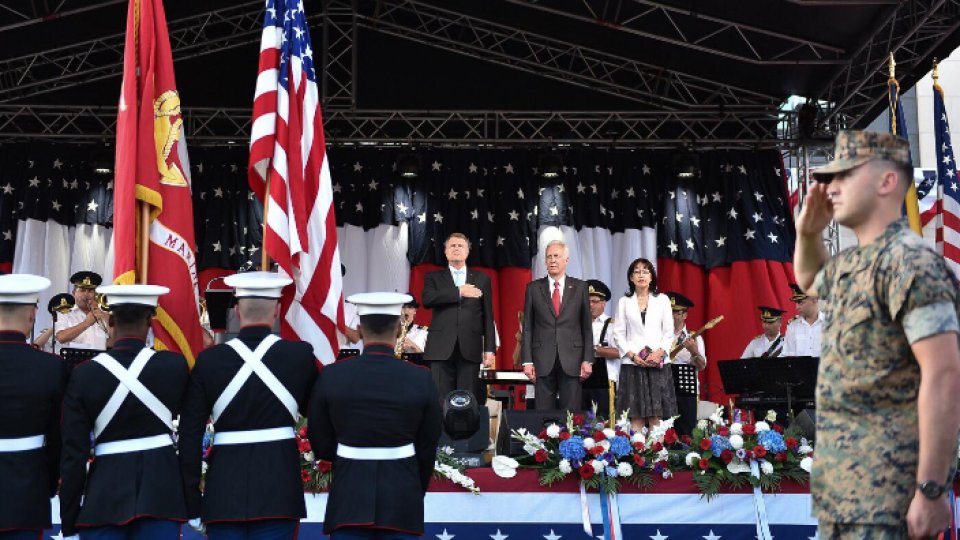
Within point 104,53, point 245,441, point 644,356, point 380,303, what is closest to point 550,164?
point 644,356

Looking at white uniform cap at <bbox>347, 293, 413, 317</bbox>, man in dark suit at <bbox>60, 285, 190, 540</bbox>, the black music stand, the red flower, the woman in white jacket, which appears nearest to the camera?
man in dark suit at <bbox>60, 285, 190, 540</bbox>

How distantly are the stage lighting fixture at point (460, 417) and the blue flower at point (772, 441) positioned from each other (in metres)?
1.81

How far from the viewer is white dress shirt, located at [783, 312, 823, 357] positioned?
11031mm

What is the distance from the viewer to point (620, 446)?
6664 millimetres

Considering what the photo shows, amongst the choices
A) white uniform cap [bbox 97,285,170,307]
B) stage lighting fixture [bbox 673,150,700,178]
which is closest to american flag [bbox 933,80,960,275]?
stage lighting fixture [bbox 673,150,700,178]

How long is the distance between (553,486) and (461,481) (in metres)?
0.57

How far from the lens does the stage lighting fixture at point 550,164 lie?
1384cm

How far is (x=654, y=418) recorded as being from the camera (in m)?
9.75

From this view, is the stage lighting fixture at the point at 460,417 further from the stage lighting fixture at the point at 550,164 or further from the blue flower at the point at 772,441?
the stage lighting fixture at the point at 550,164

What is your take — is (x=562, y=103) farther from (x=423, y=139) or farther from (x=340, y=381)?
(x=340, y=381)

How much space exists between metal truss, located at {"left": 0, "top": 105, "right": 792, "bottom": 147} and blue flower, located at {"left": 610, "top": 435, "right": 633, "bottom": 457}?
25.4 feet

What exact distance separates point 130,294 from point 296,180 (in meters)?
1.91

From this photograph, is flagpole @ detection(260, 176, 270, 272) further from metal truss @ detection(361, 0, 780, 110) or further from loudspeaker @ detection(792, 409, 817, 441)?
metal truss @ detection(361, 0, 780, 110)

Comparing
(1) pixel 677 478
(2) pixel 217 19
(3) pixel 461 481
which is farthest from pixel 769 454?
(2) pixel 217 19
